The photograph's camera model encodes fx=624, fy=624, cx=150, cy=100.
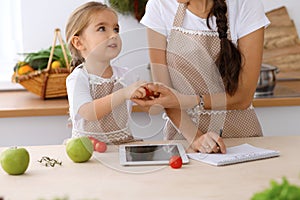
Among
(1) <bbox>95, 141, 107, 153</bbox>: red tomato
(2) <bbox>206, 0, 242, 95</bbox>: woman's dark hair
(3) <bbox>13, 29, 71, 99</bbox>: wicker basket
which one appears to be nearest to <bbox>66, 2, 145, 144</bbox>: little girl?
(1) <bbox>95, 141, 107, 153</bbox>: red tomato

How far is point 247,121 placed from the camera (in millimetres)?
2355

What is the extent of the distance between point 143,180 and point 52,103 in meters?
1.62

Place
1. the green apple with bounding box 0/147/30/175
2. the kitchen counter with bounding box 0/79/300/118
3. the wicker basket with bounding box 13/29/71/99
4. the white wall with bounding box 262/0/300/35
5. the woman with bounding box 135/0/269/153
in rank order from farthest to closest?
1. the white wall with bounding box 262/0/300/35
2. the wicker basket with bounding box 13/29/71/99
3. the kitchen counter with bounding box 0/79/300/118
4. the woman with bounding box 135/0/269/153
5. the green apple with bounding box 0/147/30/175

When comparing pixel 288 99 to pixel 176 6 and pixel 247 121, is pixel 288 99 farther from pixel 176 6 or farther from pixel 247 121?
pixel 176 6

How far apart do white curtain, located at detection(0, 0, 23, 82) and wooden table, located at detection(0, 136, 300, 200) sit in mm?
1852

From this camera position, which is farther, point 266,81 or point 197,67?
point 266,81

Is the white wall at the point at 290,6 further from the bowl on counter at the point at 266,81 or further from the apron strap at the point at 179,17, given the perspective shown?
the apron strap at the point at 179,17

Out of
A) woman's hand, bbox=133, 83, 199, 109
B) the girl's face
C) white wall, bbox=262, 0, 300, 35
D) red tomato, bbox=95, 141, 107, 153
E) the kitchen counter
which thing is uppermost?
the girl's face

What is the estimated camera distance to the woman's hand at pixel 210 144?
1.98 m

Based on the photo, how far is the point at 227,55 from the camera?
7.39ft

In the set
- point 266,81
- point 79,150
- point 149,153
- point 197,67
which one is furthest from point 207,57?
point 266,81

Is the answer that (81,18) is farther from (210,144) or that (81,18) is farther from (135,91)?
(210,144)

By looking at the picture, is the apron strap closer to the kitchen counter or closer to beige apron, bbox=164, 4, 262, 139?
beige apron, bbox=164, 4, 262, 139

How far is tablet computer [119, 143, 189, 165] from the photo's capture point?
6.14 ft
